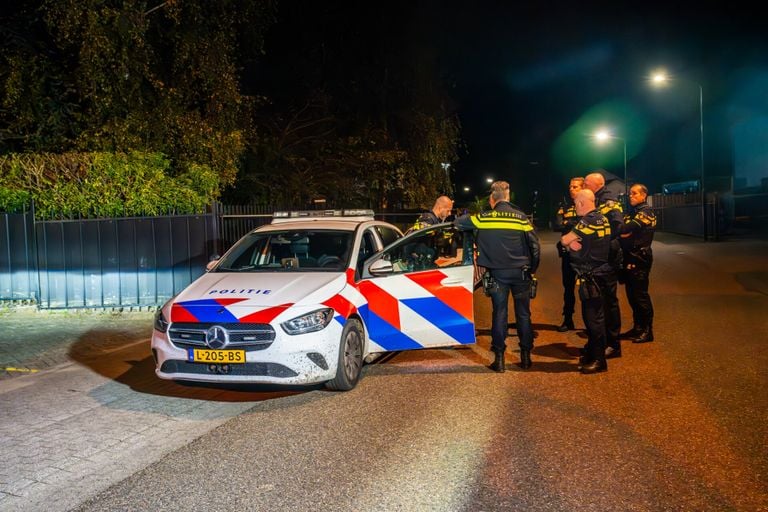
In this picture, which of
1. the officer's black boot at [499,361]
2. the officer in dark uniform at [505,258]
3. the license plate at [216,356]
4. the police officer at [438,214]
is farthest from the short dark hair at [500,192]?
the license plate at [216,356]

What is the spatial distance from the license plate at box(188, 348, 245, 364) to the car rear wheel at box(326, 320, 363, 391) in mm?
878

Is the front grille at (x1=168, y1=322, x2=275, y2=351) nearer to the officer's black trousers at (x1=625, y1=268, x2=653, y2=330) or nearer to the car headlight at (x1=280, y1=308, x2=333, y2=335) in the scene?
the car headlight at (x1=280, y1=308, x2=333, y2=335)

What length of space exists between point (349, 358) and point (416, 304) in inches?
39.2

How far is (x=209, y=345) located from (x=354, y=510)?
2.40 meters

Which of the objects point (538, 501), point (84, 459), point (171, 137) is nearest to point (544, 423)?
point (538, 501)

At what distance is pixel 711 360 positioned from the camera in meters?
7.32

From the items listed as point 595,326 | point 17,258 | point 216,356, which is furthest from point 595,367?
point 17,258

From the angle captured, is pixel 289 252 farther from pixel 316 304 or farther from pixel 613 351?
pixel 613 351

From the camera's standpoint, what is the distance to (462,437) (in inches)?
197

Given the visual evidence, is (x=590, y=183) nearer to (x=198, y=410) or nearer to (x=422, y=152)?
(x=198, y=410)

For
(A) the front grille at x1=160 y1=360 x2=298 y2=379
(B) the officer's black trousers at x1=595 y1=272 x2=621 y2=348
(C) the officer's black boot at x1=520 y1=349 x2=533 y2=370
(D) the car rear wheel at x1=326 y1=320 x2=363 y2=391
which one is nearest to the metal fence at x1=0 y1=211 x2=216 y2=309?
(D) the car rear wheel at x1=326 y1=320 x2=363 y2=391

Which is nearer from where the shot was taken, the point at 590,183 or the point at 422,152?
the point at 590,183

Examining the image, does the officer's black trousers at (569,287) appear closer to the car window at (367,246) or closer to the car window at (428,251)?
the car window at (428,251)

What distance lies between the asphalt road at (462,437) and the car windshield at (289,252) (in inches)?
49.1
